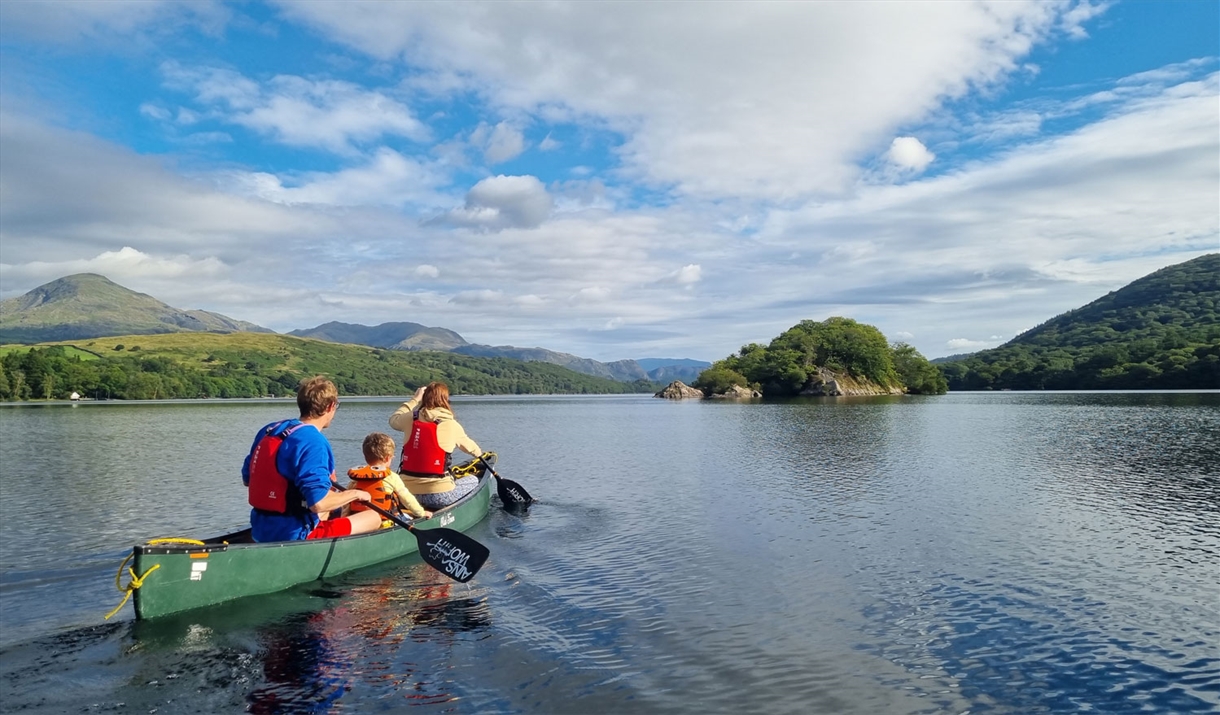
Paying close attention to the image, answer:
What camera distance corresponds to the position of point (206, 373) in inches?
7131

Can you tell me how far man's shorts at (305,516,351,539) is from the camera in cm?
1194

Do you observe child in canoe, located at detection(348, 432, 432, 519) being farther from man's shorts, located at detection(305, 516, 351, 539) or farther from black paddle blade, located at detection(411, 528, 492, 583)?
black paddle blade, located at detection(411, 528, 492, 583)

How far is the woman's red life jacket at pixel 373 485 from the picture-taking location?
1291cm

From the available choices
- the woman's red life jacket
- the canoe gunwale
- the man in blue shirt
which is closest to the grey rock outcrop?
the canoe gunwale

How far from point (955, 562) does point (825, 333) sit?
13986cm

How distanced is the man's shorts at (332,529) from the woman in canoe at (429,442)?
13.4 feet

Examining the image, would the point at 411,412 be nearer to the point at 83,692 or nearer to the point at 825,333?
the point at 83,692

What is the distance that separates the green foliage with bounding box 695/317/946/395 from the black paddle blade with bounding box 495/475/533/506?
12035 cm

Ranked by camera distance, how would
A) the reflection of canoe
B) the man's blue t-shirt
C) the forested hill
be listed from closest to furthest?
the reflection of canoe < the man's blue t-shirt < the forested hill

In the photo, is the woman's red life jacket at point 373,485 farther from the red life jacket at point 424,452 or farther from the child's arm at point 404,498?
the red life jacket at point 424,452

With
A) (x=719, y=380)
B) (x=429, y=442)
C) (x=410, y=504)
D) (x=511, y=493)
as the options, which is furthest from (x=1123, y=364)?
(x=410, y=504)

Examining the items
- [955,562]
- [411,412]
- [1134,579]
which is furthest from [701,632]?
[411,412]

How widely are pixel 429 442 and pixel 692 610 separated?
8.30 meters

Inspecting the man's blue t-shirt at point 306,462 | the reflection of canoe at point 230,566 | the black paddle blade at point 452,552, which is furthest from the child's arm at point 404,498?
the man's blue t-shirt at point 306,462
